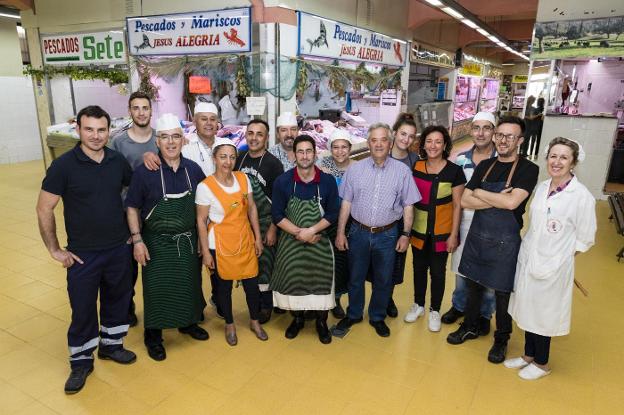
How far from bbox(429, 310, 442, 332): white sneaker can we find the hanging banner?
6241 mm

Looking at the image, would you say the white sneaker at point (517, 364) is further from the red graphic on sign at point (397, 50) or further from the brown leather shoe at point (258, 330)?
the red graphic on sign at point (397, 50)

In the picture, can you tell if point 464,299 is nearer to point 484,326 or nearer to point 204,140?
point 484,326

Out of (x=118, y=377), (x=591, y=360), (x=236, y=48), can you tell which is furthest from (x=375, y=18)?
(x=118, y=377)

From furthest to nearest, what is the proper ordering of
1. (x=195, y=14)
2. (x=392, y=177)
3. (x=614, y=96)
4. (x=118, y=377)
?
(x=614, y=96) → (x=195, y=14) → (x=392, y=177) → (x=118, y=377)

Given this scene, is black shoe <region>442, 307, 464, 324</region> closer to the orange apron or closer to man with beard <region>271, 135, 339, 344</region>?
man with beard <region>271, 135, 339, 344</region>

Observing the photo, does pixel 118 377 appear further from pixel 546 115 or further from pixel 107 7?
pixel 546 115

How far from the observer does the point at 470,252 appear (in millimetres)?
2986

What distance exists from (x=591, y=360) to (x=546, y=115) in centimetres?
580

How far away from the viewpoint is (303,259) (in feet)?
10.1

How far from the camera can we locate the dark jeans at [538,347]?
9.29 feet

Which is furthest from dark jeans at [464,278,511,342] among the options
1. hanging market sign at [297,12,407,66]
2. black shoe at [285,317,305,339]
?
hanging market sign at [297,12,407,66]

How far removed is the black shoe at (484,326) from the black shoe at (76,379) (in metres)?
2.89

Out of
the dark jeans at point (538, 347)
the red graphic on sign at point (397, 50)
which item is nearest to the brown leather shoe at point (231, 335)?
the dark jeans at point (538, 347)

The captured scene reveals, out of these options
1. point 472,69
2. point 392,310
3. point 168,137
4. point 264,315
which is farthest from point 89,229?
point 472,69
